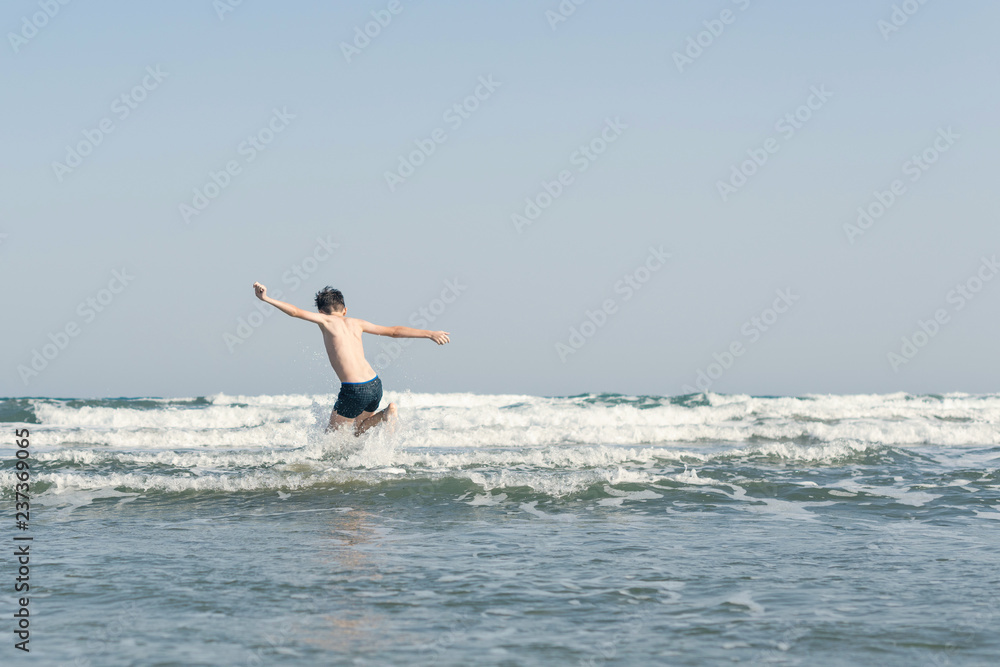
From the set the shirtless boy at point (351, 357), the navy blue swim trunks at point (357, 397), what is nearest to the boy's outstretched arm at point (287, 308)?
the shirtless boy at point (351, 357)

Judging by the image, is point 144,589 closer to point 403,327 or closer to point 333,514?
point 333,514

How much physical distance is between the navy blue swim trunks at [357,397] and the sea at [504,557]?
359 mm

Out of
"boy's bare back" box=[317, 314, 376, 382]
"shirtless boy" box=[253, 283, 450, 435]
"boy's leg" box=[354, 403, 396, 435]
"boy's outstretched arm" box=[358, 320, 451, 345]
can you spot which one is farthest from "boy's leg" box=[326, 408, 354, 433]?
"boy's outstretched arm" box=[358, 320, 451, 345]

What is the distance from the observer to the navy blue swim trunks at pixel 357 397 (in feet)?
30.7

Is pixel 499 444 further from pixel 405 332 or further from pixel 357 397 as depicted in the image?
pixel 405 332

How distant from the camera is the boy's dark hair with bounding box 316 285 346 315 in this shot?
30.2 feet

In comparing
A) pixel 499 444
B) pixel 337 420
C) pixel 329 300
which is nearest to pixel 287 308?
pixel 329 300

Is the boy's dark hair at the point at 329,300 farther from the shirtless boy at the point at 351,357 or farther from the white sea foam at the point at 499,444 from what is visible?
the white sea foam at the point at 499,444

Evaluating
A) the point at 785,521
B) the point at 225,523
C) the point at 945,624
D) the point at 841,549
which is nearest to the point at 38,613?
the point at 225,523

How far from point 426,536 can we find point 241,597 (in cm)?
200

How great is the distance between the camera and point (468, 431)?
15180mm

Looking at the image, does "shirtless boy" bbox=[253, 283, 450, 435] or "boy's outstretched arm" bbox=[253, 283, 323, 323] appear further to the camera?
"shirtless boy" bbox=[253, 283, 450, 435]

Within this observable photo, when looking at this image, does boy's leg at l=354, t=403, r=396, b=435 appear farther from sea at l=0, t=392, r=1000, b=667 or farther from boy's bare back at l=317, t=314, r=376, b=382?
boy's bare back at l=317, t=314, r=376, b=382

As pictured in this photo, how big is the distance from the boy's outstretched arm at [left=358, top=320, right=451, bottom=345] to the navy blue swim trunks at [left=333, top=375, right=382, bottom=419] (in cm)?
60
